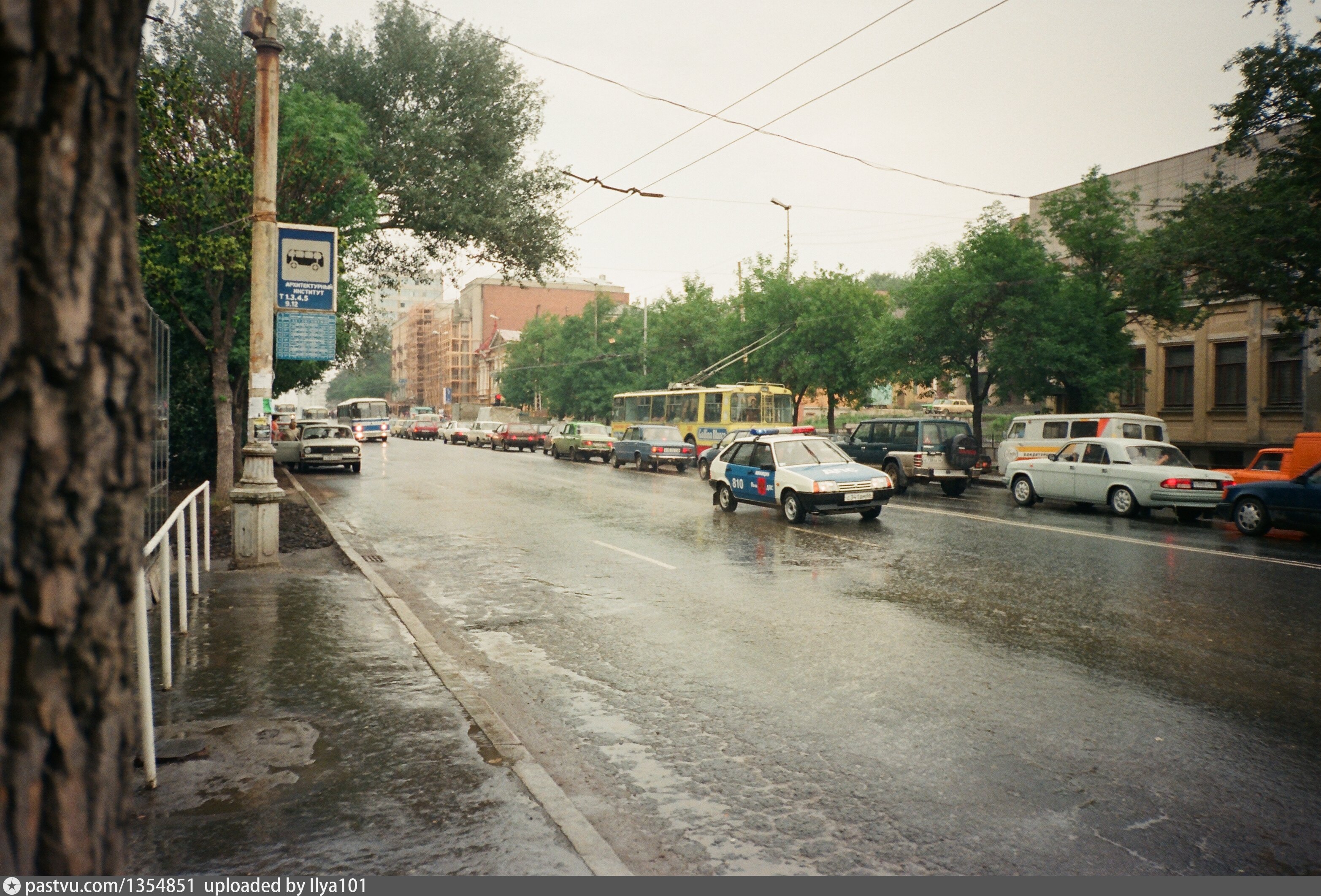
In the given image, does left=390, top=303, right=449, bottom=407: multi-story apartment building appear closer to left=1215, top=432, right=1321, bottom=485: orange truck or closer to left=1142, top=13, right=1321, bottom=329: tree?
left=1142, top=13, right=1321, bottom=329: tree

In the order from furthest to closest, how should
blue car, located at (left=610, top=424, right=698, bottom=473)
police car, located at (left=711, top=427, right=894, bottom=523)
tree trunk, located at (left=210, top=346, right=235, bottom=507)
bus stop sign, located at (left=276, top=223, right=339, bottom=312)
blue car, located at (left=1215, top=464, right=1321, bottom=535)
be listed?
blue car, located at (left=610, top=424, right=698, bottom=473), police car, located at (left=711, top=427, right=894, bottom=523), tree trunk, located at (left=210, top=346, right=235, bottom=507), blue car, located at (left=1215, top=464, right=1321, bottom=535), bus stop sign, located at (left=276, top=223, right=339, bottom=312)

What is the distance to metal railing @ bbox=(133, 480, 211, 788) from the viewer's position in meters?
4.36

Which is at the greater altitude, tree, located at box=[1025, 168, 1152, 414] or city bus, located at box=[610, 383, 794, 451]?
tree, located at box=[1025, 168, 1152, 414]

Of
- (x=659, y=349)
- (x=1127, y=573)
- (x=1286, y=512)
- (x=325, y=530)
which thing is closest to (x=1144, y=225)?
(x=659, y=349)

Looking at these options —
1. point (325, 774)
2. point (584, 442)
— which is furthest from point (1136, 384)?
point (325, 774)

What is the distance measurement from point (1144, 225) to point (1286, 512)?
33931mm

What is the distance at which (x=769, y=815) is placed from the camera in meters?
4.23

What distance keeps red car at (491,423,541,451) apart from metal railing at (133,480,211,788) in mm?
41543

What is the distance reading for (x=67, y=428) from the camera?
1.73 meters

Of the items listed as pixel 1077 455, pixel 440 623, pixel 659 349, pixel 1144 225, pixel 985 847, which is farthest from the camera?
pixel 659 349

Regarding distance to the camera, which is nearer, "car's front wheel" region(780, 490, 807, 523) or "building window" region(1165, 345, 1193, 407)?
"car's front wheel" region(780, 490, 807, 523)

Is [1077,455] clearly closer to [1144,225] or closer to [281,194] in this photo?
[281,194]

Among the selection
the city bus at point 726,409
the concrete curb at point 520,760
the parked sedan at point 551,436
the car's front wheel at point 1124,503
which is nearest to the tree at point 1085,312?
the car's front wheel at point 1124,503

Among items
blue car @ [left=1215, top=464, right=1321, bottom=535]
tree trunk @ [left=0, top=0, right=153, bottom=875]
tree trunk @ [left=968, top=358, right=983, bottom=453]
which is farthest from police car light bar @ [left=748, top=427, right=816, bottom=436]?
tree trunk @ [left=0, top=0, right=153, bottom=875]
